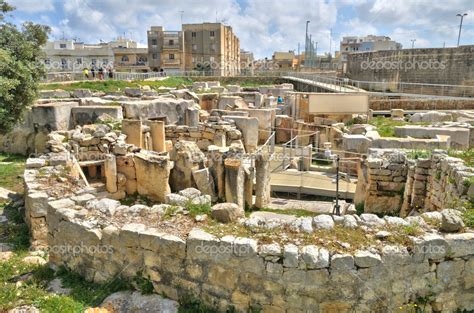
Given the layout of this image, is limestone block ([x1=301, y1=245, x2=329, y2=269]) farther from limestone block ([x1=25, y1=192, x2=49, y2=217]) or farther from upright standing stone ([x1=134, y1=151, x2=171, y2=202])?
upright standing stone ([x1=134, y1=151, x2=171, y2=202])

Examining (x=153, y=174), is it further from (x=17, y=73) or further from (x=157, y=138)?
(x=17, y=73)

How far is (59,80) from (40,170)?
908 inches

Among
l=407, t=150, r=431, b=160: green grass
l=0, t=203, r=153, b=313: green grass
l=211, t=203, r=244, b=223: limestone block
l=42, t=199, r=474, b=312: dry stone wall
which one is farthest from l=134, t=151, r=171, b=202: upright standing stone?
l=407, t=150, r=431, b=160: green grass

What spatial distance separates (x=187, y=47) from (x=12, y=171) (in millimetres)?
51190

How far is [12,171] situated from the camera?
11.0 metres

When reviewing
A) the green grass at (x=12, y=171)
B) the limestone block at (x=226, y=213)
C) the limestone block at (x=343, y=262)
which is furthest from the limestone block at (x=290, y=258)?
the green grass at (x=12, y=171)

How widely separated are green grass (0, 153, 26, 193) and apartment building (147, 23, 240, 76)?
46219 millimetres

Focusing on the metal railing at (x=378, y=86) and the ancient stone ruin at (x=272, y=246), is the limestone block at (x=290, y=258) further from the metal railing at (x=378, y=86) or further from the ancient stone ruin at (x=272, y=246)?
the metal railing at (x=378, y=86)

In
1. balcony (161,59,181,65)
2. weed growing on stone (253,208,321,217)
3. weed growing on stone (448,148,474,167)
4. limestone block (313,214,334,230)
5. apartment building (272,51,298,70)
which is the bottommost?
weed growing on stone (253,208,321,217)

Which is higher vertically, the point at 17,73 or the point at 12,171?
the point at 17,73

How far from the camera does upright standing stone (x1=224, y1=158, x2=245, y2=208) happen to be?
10094 mm

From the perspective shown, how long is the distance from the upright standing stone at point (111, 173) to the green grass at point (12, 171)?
78.9 inches

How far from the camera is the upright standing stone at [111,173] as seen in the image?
400 inches

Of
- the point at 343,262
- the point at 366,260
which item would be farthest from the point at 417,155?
the point at 343,262
